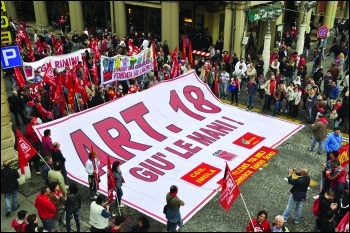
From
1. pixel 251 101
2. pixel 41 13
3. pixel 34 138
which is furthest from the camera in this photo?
pixel 41 13

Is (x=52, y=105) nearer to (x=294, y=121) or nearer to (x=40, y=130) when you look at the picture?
(x=40, y=130)

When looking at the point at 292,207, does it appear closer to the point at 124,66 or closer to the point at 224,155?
the point at 224,155

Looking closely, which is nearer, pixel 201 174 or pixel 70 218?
pixel 70 218

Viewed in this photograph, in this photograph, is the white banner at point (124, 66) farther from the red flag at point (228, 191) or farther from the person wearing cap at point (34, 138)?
the red flag at point (228, 191)

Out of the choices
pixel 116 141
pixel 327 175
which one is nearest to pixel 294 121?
pixel 327 175

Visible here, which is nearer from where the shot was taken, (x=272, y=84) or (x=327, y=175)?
(x=327, y=175)

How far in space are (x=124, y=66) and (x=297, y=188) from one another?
31.0 feet

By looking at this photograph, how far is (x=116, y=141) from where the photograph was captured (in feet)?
43.9

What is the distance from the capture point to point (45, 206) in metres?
9.12

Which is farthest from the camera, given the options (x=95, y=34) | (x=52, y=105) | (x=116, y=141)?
(x=95, y=34)

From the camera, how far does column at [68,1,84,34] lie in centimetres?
3034

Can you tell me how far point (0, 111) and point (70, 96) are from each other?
3.99m

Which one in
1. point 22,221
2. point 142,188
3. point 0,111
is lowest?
point 142,188

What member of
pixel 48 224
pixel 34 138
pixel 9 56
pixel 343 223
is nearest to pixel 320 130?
pixel 343 223
